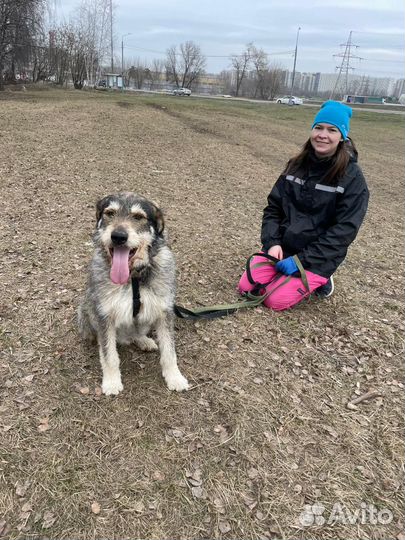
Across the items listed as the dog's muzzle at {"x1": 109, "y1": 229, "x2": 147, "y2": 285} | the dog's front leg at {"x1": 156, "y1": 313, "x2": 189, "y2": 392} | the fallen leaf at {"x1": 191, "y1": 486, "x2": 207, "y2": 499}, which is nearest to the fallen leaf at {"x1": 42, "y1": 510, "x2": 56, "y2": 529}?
the fallen leaf at {"x1": 191, "y1": 486, "x2": 207, "y2": 499}

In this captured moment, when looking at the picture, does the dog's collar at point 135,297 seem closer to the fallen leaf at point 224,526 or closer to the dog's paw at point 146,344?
the dog's paw at point 146,344

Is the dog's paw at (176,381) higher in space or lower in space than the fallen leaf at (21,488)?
higher

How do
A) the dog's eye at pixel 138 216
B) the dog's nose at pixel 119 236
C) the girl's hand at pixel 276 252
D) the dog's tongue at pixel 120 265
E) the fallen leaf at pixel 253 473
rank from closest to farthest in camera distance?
1. the fallen leaf at pixel 253 473
2. the dog's nose at pixel 119 236
3. the dog's tongue at pixel 120 265
4. the dog's eye at pixel 138 216
5. the girl's hand at pixel 276 252

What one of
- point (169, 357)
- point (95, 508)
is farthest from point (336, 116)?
point (95, 508)

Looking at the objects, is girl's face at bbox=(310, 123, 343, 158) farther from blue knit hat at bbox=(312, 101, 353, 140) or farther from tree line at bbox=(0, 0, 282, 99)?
tree line at bbox=(0, 0, 282, 99)

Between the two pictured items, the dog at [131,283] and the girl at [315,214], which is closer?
the dog at [131,283]

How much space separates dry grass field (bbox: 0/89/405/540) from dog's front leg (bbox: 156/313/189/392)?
0.09m

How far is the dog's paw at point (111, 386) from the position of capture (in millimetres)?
3469

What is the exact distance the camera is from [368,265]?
6703 mm

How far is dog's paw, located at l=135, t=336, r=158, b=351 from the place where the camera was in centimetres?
401

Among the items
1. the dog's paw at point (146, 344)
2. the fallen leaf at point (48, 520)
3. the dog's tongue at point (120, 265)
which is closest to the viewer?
the fallen leaf at point (48, 520)

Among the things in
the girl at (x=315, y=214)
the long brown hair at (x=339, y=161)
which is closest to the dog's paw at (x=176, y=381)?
the girl at (x=315, y=214)

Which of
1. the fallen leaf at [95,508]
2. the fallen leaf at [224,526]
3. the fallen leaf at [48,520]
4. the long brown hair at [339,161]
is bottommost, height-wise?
the fallen leaf at [224,526]

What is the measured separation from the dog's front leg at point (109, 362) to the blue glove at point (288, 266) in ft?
7.57
